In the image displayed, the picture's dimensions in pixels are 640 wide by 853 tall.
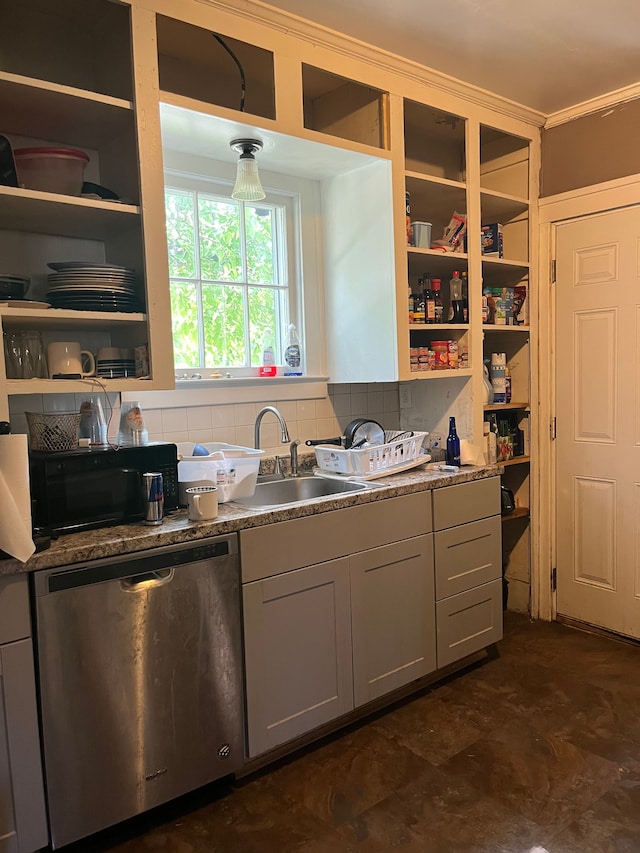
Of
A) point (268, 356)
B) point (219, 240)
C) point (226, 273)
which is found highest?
point (219, 240)

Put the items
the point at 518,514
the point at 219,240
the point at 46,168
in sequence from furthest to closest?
the point at 518,514, the point at 219,240, the point at 46,168

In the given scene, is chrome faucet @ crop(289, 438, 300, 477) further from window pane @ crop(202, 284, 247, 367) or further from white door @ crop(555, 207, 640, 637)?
white door @ crop(555, 207, 640, 637)

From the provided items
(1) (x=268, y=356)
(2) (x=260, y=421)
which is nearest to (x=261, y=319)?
(1) (x=268, y=356)

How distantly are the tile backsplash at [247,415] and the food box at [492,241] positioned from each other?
81 centimetres

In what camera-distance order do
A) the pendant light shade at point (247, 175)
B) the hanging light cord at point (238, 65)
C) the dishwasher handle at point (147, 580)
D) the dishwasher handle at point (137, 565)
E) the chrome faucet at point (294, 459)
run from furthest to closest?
the chrome faucet at point (294, 459), the pendant light shade at point (247, 175), the hanging light cord at point (238, 65), the dishwasher handle at point (147, 580), the dishwasher handle at point (137, 565)

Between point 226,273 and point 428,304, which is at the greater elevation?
point 226,273

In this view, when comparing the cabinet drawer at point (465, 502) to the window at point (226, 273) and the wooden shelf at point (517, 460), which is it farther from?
the window at point (226, 273)

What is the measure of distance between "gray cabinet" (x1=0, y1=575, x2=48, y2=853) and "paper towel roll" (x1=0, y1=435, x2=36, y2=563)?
0.10m

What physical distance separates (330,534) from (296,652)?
1.34 feet

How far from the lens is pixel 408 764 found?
2.18 meters

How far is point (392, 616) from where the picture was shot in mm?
2451

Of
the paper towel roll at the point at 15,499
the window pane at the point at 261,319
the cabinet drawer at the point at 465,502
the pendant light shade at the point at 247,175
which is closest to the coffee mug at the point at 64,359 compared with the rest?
the paper towel roll at the point at 15,499

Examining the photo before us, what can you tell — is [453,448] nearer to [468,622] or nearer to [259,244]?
[468,622]

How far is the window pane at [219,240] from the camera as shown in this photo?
265 centimetres
